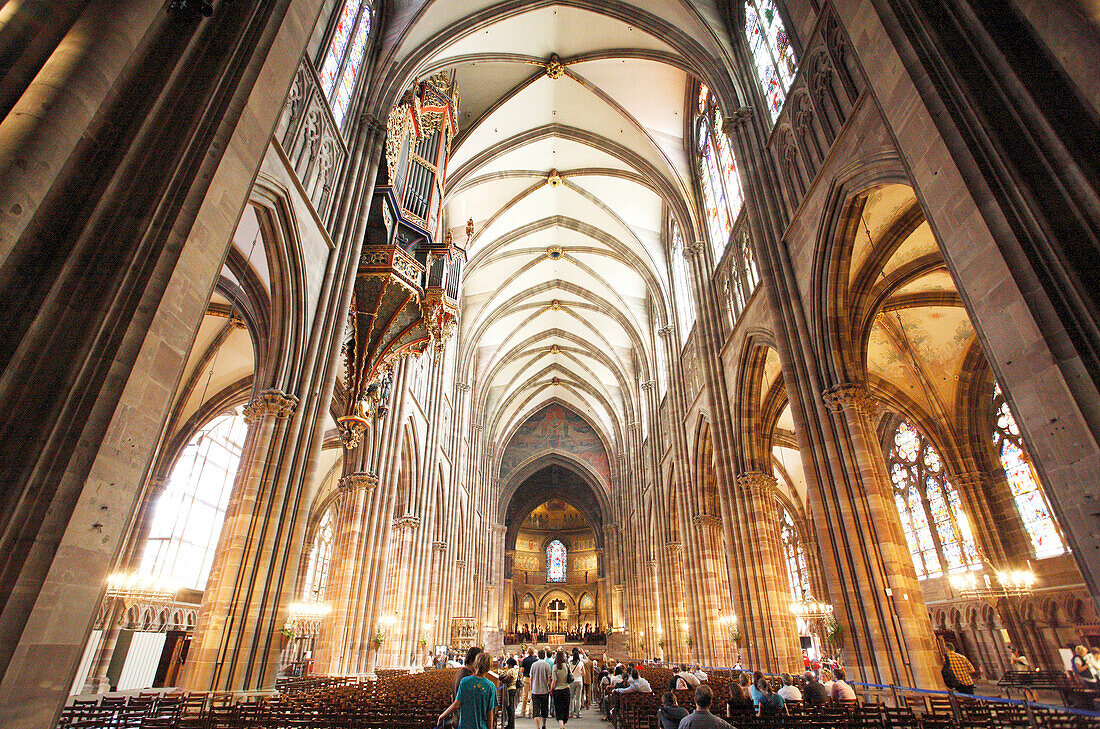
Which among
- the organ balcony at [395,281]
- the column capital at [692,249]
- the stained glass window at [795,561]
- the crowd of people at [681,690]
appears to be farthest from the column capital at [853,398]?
the stained glass window at [795,561]

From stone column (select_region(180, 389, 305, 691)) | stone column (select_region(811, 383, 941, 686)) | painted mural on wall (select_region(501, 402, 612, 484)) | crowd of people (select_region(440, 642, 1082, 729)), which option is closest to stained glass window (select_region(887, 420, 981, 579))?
crowd of people (select_region(440, 642, 1082, 729))

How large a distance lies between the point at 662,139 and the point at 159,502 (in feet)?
64.5

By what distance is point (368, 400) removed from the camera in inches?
476

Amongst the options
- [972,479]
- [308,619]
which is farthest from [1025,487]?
[308,619]

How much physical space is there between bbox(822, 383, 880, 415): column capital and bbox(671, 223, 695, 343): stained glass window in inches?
446

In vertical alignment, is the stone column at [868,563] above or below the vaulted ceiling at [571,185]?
below

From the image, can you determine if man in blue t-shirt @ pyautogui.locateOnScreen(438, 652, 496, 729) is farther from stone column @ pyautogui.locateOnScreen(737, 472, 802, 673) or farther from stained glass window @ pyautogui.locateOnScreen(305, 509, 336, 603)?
stained glass window @ pyautogui.locateOnScreen(305, 509, 336, 603)

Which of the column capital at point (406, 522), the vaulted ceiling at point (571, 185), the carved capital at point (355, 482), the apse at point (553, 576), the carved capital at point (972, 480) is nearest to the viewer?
the carved capital at point (355, 482)

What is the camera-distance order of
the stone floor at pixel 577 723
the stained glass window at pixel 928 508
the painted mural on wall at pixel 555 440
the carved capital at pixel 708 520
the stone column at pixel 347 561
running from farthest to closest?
the painted mural on wall at pixel 555 440, the carved capital at pixel 708 520, the stained glass window at pixel 928 508, the stone column at pixel 347 561, the stone floor at pixel 577 723

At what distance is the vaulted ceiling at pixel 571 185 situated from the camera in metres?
16.3

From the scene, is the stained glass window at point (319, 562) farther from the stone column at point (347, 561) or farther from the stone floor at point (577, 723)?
the stone floor at point (577, 723)

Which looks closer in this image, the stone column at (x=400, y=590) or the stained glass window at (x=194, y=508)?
the stained glass window at (x=194, y=508)

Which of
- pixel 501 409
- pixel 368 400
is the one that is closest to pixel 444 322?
pixel 368 400

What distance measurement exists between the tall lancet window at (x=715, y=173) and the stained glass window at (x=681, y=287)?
3.48 m
